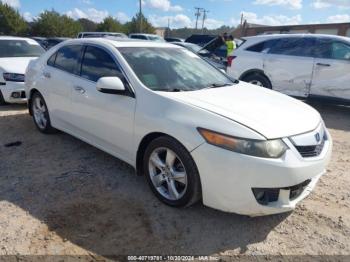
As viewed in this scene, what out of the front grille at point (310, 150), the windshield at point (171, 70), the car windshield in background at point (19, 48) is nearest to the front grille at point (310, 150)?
the front grille at point (310, 150)

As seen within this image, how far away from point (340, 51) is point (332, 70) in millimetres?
439

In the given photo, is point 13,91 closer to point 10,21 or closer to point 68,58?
point 68,58

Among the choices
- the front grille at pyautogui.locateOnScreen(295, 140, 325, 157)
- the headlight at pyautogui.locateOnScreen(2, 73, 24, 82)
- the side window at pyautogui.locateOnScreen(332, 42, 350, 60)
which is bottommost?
the headlight at pyautogui.locateOnScreen(2, 73, 24, 82)

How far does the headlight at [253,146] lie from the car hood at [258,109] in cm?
7

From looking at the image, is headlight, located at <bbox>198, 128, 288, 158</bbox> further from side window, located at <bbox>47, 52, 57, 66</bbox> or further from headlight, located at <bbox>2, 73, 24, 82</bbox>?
headlight, located at <bbox>2, 73, 24, 82</bbox>

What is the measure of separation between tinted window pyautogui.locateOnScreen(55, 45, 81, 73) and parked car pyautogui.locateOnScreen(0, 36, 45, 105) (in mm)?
2568

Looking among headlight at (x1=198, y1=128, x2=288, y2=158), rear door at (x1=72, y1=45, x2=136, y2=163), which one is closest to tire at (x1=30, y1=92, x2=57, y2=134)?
rear door at (x1=72, y1=45, x2=136, y2=163)

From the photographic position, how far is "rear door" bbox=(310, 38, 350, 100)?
7113 mm

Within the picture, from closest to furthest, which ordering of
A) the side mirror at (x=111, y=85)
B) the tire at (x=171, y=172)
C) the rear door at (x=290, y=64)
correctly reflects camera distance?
the tire at (x=171, y=172) → the side mirror at (x=111, y=85) → the rear door at (x=290, y=64)

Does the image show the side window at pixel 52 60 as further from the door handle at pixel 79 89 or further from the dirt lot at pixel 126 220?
the dirt lot at pixel 126 220

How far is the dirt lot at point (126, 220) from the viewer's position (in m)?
2.77

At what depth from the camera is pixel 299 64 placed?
24.8 feet

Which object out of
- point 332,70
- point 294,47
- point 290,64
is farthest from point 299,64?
point 332,70

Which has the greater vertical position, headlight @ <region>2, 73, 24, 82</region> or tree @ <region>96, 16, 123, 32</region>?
tree @ <region>96, 16, 123, 32</region>
